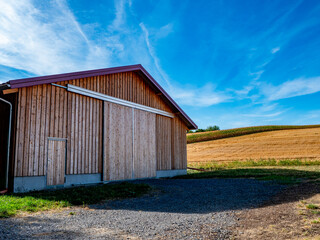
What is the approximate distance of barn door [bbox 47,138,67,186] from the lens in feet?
36.9

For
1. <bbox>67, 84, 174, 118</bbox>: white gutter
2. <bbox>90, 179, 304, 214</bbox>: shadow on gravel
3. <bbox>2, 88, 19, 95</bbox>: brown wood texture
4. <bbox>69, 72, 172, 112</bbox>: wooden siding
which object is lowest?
<bbox>90, 179, 304, 214</bbox>: shadow on gravel

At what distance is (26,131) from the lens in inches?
418

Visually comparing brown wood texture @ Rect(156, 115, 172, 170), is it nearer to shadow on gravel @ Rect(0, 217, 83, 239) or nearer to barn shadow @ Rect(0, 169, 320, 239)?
barn shadow @ Rect(0, 169, 320, 239)

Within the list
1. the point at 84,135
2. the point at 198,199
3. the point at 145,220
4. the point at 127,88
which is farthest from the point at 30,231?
the point at 127,88

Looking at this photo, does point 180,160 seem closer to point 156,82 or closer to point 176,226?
point 156,82

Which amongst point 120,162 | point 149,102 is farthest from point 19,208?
point 149,102

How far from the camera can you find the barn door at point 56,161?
1123 cm

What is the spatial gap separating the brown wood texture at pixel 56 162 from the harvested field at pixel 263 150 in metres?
22.2

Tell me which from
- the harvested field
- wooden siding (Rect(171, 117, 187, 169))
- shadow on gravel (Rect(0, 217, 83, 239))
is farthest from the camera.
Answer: the harvested field

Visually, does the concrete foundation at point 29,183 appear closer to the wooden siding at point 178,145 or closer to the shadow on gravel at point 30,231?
the shadow on gravel at point 30,231

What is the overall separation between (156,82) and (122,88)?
2777mm

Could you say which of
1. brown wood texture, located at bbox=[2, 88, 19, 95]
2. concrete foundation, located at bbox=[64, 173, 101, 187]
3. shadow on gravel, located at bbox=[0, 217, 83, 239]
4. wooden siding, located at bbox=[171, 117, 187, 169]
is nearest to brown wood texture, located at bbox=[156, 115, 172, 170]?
wooden siding, located at bbox=[171, 117, 187, 169]

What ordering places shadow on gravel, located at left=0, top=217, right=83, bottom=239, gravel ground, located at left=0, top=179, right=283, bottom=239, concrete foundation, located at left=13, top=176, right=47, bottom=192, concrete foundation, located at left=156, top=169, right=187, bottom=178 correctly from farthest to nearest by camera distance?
concrete foundation, located at left=156, top=169, right=187, bottom=178 → concrete foundation, located at left=13, top=176, right=47, bottom=192 → gravel ground, located at left=0, top=179, right=283, bottom=239 → shadow on gravel, located at left=0, top=217, right=83, bottom=239

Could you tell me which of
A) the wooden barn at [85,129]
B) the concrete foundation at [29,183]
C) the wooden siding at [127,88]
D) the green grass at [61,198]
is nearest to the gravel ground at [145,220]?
the green grass at [61,198]
